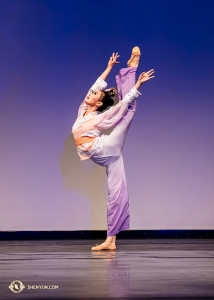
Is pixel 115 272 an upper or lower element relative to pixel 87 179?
lower

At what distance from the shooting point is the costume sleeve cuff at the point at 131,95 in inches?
144

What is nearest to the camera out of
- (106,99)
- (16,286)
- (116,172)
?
(16,286)

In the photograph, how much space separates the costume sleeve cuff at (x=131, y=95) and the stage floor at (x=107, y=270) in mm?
890

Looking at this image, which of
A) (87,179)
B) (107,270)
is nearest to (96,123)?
(87,179)

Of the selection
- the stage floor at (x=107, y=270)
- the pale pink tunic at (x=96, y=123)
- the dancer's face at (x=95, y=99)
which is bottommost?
the stage floor at (x=107, y=270)

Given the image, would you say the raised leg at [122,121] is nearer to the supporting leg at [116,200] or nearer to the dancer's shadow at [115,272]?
the supporting leg at [116,200]

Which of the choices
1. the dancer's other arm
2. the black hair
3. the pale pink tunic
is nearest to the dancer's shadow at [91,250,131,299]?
the pale pink tunic

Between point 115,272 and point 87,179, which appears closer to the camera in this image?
point 115,272

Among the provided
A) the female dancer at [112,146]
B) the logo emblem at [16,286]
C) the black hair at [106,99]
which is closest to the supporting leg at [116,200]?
the female dancer at [112,146]

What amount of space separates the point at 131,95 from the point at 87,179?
1093mm

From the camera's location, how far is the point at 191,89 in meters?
4.60

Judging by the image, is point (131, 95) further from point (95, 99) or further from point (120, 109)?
point (95, 99)

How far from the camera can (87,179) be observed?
181 inches

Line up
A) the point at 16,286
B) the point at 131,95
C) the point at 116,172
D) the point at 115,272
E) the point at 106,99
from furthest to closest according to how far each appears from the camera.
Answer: the point at 106,99, the point at 116,172, the point at 131,95, the point at 115,272, the point at 16,286
